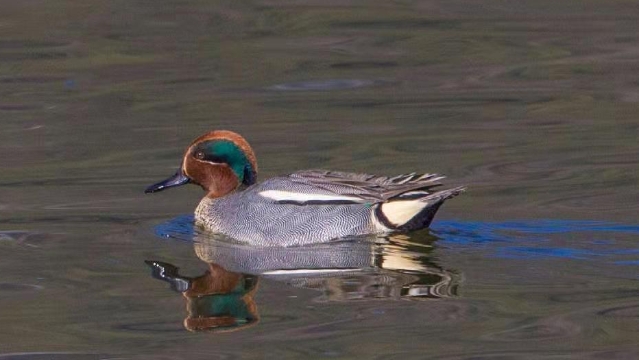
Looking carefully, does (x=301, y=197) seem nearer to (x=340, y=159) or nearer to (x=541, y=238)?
(x=541, y=238)

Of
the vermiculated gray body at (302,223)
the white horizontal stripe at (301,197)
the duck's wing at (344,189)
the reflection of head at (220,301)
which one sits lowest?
the reflection of head at (220,301)

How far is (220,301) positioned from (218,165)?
2017 millimetres

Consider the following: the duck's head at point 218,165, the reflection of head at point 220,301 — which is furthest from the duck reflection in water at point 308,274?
the duck's head at point 218,165

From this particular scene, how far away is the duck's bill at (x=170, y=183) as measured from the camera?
9.95m

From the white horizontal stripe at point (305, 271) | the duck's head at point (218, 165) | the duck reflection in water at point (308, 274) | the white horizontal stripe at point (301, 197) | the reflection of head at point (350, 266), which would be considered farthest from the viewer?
the duck's head at point (218, 165)

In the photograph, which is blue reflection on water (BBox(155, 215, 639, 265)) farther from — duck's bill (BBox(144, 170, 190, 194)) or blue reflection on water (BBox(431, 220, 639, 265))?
duck's bill (BBox(144, 170, 190, 194))

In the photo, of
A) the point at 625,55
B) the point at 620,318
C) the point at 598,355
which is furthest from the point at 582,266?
the point at 625,55

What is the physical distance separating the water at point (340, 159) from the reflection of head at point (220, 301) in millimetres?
52

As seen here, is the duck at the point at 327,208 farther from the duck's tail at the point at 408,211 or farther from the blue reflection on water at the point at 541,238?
the blue reflection on water at the point at 541,238

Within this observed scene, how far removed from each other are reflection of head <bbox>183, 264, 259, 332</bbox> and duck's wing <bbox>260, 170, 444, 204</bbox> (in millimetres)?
780

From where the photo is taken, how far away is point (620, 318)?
7344 mm

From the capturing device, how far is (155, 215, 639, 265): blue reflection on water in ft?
28.1

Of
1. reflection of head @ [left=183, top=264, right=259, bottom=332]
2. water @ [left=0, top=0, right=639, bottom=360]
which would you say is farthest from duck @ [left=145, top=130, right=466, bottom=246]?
reflection of head @ [left=183, top=264, right=259, bottom=332]

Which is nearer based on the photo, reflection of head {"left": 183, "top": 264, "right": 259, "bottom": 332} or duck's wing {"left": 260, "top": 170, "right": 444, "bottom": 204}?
reflection of head {"left": 183, "top": 264, "right": 259, "bottom": 332}
